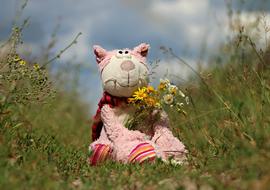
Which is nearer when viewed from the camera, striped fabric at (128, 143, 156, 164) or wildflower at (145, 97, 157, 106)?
striped fabric at (128, 143, 156, 164)

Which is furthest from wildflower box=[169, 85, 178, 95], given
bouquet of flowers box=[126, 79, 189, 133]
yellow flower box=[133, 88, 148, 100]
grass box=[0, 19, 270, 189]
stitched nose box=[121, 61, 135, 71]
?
stitched nose box=[121, 61, 135, 71]

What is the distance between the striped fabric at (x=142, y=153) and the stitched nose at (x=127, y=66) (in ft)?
2.17

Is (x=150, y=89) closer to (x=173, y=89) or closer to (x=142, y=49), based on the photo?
(x=173, y=89)

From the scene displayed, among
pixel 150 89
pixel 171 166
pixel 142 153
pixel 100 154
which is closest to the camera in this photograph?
pixel 171 166

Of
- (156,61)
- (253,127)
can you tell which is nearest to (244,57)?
(156,61)

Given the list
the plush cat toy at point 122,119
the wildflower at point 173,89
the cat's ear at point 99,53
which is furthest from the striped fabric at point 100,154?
the cat's ear at point 99,53

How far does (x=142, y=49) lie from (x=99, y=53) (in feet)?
1.21

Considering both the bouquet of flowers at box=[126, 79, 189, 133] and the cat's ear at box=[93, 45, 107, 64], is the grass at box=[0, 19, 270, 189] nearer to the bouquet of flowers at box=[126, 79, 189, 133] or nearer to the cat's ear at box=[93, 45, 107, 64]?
the bouquet of flowers at box=[126, 79, 189, 133]

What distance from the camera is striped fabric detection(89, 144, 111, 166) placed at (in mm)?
4422

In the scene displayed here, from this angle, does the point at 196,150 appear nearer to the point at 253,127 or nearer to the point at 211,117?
the point at 253,127

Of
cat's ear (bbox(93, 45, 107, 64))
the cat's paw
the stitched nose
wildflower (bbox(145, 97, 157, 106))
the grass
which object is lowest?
the grass

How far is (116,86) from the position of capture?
15.1 feet

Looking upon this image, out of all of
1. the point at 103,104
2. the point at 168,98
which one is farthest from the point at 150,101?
the point at 103,104

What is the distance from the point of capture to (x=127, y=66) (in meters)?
4.60
